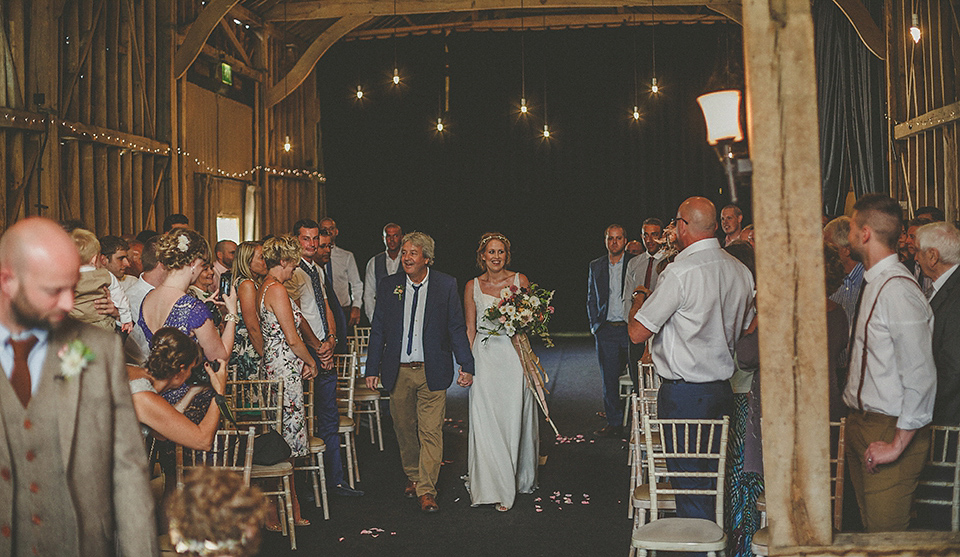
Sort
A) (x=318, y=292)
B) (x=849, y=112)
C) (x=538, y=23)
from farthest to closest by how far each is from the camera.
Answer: (x=538, y=23), (x=849, y=112), (x=318, y=292)

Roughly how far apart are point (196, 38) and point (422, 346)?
236 inches

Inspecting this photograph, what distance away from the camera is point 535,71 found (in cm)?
1451

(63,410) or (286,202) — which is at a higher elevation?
(286,202)

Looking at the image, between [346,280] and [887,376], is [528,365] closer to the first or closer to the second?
[887,376]

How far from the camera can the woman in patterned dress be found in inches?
209

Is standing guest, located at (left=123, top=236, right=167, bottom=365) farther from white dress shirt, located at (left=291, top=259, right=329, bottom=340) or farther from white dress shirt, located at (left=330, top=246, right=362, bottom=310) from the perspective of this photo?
white dress shirt, located at (left=330, top=246, right=362, bottom=310)

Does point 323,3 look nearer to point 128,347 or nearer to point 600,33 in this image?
point 600,33

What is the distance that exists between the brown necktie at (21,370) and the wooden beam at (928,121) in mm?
8177

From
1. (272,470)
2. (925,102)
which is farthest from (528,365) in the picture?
(925,102)

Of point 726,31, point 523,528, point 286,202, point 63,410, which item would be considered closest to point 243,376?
point 523,528

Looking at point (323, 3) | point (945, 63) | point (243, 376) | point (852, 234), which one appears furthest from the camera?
point (323, 3)

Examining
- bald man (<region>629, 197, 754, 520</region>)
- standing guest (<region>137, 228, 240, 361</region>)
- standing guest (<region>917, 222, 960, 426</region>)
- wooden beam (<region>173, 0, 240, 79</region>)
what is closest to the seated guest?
standing guest (<region>137, 228, 240, 361</region>)

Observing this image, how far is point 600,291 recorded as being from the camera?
8.00 metres

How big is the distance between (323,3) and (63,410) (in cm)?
1080
